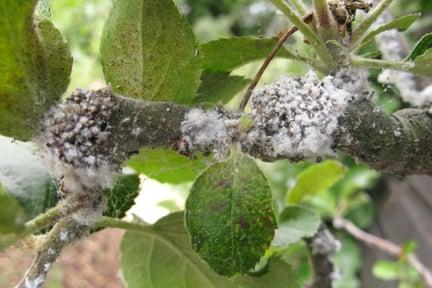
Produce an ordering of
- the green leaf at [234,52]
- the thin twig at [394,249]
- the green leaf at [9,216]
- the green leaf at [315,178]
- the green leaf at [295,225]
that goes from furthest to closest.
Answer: the thin twig at [394,249] → the green leaf at [315,178] → the green leaf at [295,225] → the green leaf at [234,52] → the green leaf at [9,216]

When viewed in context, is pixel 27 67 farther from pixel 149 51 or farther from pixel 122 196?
pixel 122 196

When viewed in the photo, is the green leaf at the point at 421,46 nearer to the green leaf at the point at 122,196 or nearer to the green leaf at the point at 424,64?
the green leaf at the point at 424,64

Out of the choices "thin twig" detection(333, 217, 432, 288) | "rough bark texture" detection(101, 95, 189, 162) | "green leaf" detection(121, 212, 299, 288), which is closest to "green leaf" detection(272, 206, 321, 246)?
"green leaf" detection(121, 212, 299, 288)

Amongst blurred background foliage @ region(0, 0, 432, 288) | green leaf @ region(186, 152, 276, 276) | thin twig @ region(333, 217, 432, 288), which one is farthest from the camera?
thin twig @ region(333, 217, 432, 288)

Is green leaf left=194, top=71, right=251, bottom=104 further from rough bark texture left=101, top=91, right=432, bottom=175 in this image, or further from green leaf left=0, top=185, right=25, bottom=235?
green leaf left=0, top=185, right=25, bottom=235

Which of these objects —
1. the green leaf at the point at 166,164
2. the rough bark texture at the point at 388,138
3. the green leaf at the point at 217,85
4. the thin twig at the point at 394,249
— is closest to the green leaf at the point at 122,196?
the green leaf at the point at 166,164

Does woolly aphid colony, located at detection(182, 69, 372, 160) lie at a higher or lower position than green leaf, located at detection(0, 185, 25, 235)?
higher
